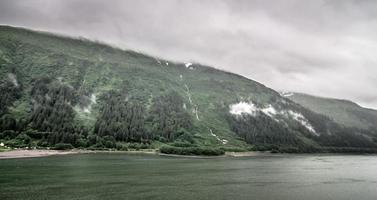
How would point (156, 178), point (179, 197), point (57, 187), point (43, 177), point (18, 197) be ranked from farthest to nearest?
1. point (156, 178)
2. point (43, 177)
3. point (57, 187)
4. point (179, 197)
5. point (18, 197)

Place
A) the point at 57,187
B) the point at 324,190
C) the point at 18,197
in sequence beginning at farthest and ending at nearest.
→ the point at 324,190 → the point at 57,187 → the point at 18,197

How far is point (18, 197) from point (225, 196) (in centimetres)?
4636

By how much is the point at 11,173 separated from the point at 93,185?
35948 millimetres

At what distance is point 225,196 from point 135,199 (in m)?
22.0

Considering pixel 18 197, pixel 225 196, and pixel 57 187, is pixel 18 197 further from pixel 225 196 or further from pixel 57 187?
pixel 225 196

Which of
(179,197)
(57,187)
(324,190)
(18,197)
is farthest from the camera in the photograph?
(324,190)

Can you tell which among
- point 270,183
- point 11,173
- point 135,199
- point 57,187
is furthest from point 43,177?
point 270,183

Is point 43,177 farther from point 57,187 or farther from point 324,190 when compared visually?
point 324,190

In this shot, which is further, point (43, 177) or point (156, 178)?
→ point (156, 178)

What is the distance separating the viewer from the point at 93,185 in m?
105

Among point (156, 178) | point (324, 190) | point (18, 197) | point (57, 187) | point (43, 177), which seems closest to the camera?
point (18, 197)

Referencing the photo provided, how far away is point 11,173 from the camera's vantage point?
12394cm

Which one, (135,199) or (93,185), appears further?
(93,185)


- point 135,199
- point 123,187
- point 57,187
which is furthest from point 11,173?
point 135,199
